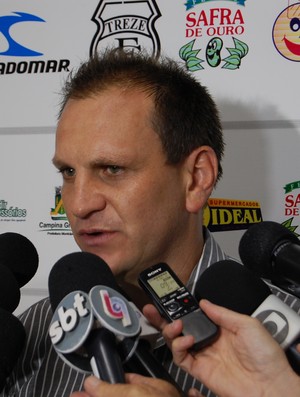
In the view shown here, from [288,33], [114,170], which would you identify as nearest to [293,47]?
[288,33]

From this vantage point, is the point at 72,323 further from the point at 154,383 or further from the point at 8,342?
the point at 8,342

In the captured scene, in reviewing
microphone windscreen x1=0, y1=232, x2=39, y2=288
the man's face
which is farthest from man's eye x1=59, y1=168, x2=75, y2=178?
microphone windscreen x1=0, y1=232, x2=39, y2=288

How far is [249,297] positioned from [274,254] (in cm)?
8

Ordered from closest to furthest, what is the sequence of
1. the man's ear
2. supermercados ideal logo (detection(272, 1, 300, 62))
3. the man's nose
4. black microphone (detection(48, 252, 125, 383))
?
1. black microphone (detection(48, 252, 125, 383))
2. the man's nose
3. the man's ear
4. supermercados ideal logo (detection(272, 1, 300, 62))

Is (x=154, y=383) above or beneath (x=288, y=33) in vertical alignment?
beneath

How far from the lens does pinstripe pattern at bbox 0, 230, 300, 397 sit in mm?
1001

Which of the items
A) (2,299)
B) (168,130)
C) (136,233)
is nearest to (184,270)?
(136,233)

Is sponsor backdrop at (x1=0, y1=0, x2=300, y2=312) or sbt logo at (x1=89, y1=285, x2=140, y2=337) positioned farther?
sponsor backdrop at (x1=0, y1=0, x2=300, y2=312)

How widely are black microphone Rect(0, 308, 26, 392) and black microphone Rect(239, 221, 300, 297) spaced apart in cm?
36

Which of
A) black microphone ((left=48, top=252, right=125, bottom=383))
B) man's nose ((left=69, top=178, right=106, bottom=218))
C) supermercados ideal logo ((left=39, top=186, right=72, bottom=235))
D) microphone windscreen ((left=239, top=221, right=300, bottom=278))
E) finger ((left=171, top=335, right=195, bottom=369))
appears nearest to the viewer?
black microphone ((left=48, top=252, right=125, bottom=383))

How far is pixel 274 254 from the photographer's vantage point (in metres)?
0.79

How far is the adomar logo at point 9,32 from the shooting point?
1.59 metres

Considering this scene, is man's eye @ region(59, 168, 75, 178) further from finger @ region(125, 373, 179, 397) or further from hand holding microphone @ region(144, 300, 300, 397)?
finger @ region(125, 373, 179, 397)

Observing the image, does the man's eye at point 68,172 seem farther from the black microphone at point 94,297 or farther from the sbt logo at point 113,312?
the sbt logo at point 113,312
